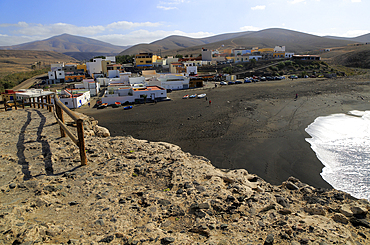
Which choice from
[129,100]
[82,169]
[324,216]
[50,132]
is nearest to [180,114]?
[129,100]

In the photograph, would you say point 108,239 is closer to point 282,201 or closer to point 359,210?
point 282,201

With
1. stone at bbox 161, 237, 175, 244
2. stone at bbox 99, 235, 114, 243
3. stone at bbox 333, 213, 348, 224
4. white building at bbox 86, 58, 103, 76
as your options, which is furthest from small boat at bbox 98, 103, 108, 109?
white building at bbox 86, 58, 103, 76

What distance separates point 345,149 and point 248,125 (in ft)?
21.5

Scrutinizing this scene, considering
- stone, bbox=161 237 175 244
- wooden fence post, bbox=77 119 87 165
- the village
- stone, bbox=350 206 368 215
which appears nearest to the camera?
stone, bbox=161 237 175 244

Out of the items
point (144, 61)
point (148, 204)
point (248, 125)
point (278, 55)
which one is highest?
point (278, 55)

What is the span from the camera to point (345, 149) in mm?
13086

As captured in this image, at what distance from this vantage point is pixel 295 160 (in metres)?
12.0

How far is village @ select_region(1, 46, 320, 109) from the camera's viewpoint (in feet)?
91.2

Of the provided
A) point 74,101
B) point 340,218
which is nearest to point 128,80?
point 74,101

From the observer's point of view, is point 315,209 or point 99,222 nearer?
point 99,222

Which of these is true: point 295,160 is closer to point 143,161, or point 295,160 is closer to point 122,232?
point 143,161

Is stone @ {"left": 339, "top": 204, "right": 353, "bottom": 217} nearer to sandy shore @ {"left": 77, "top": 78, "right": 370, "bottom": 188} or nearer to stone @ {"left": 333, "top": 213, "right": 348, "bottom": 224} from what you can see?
stone @ {"left": 333, "top": 213, "right": 348, "bottom": 224}

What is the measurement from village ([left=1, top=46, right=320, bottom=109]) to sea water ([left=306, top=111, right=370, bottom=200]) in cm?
1637

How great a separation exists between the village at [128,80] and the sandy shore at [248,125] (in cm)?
248
